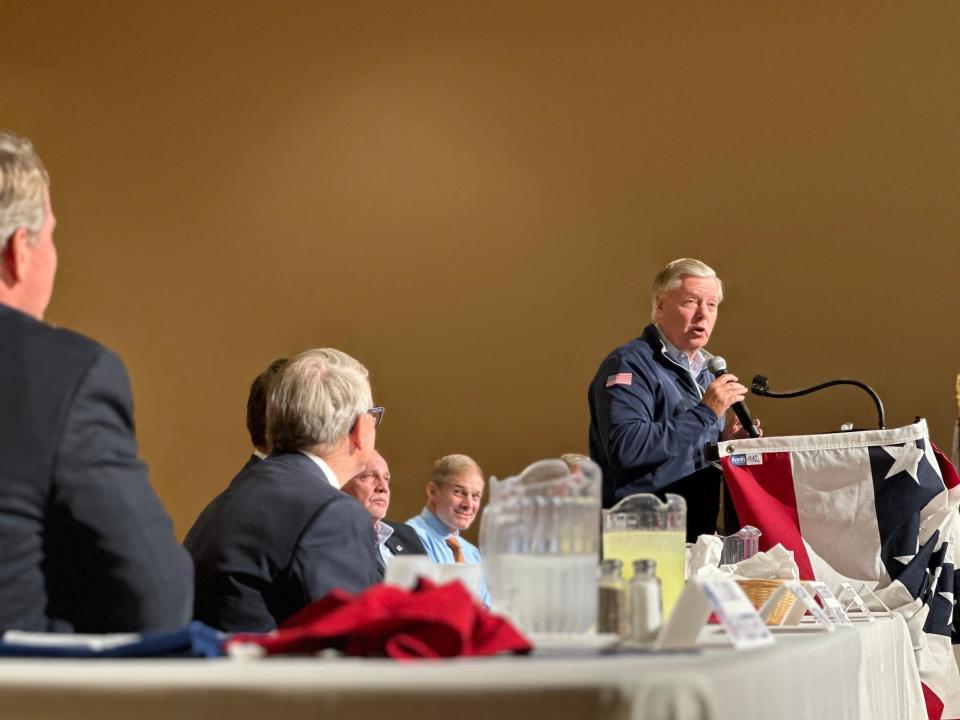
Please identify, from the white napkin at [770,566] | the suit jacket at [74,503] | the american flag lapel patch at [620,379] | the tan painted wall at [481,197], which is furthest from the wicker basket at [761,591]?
the tan painted wall at [481,197]

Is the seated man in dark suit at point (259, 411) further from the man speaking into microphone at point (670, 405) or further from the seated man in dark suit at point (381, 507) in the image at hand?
the man speaking into microphone at point (670, 405)

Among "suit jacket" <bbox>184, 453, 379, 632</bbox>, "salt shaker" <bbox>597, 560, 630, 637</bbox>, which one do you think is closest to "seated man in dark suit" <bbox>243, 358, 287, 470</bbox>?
"suit jacket" <bbox>184, 453, 379, 632</bbox>

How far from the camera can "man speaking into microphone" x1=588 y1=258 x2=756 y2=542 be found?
291 centimetres

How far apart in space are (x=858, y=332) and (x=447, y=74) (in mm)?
2217

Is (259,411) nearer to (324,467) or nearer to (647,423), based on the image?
(324,467)

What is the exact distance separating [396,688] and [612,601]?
489 millimetres

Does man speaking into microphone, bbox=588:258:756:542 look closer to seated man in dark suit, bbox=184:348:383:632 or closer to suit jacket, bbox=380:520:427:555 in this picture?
suit jacket, bbox=380:520:427:555

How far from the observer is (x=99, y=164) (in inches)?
246

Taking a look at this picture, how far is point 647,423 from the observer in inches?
117

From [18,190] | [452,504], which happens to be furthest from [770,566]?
[452,504]

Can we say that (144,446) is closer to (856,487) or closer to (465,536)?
(465,536)

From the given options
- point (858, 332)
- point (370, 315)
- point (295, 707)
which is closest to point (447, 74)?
point (370, 315)

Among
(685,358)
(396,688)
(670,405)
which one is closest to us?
(396,688)

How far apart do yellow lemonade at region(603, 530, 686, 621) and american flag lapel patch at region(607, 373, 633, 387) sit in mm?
1551
